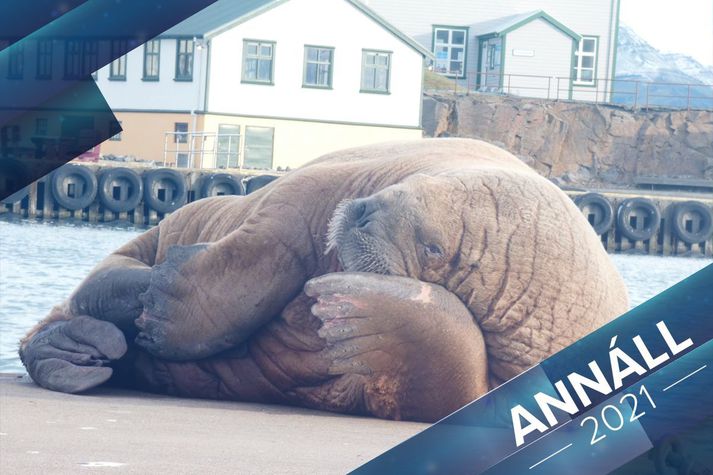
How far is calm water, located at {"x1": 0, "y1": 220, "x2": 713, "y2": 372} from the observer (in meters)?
9.22

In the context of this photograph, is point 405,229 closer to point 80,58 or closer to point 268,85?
point 80,58

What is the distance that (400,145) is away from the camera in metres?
5.92

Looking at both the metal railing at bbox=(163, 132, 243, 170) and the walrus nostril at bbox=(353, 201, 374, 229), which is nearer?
the walrus nostril at bbox=(353, 201, 374, 229)

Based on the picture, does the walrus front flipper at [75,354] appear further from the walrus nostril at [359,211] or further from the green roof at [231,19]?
the green roof at [231,19]

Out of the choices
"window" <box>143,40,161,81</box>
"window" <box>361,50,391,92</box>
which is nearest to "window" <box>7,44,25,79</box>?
"window" <box>143,40,161,81</box>

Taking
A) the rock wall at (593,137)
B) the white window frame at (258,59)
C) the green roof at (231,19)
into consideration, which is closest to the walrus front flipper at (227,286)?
the green roof at (231,19)

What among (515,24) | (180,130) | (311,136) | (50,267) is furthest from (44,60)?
(515,24)

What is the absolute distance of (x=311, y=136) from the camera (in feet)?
131

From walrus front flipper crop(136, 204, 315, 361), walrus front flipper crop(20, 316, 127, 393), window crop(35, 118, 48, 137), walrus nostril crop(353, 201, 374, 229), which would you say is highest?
window crop(35, 118, 48, 137)

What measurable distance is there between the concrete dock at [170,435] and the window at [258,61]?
112ft

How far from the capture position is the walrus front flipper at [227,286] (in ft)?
16.5

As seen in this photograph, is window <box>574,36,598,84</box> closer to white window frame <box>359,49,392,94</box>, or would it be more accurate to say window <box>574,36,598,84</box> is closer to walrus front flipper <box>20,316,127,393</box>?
white window frame <box>359,49,392,94</box>
